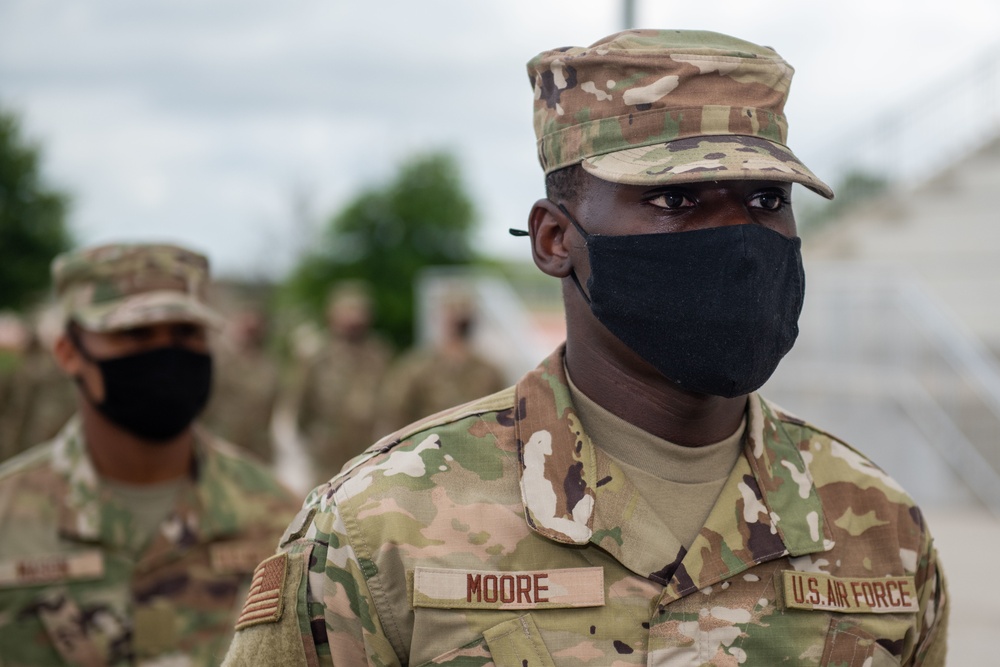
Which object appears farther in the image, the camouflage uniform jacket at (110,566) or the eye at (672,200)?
the camouflage uniform jacket at (110,566)

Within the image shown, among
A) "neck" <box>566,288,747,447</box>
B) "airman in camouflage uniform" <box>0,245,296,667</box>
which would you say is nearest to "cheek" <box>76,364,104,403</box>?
"airman in camouflage uniform" <box>0,245,296,667</box>

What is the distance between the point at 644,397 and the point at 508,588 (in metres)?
0.45

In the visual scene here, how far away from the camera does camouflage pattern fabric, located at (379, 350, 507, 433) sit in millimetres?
10344

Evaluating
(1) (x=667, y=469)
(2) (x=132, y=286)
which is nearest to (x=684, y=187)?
(1) (x=667, y=469)

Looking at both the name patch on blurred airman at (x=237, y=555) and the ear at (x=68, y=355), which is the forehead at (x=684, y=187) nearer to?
the name patch on blurred airman at (x=237, y=555)

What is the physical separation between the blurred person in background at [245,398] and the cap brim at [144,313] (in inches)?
217

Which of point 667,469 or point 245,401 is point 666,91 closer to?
point 667,469

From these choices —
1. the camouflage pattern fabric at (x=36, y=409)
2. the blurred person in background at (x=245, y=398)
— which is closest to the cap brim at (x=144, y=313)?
the camouflage pattern fabric at (x=36, y=409)

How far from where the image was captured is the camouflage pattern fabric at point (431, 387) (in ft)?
33.9

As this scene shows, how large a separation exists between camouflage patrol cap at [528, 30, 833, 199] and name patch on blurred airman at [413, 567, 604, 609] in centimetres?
72

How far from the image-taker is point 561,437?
2.35 metres

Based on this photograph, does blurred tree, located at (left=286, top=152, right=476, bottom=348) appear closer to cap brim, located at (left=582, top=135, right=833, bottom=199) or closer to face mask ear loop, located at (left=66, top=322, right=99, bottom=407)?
face mask ear loop, located at (left=66, top=322, right=99, bottom=407)

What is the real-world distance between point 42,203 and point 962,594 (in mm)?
29758

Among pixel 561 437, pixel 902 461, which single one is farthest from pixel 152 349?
pixel 902 461
